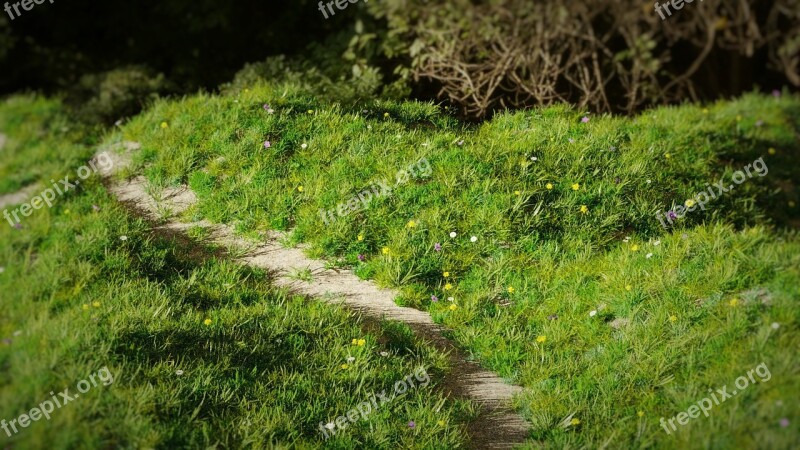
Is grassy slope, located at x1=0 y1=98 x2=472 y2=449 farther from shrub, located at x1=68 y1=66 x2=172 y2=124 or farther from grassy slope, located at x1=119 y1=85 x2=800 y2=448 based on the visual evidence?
shrub, located at x1=68 y1=66 x2=172 y2=124

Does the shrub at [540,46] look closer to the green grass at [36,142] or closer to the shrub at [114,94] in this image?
the shrub at [114,94]

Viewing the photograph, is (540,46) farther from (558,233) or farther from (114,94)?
(114,94)

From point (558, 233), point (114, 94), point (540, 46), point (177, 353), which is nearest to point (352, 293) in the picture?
point (177, 353)

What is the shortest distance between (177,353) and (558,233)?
2847 mm

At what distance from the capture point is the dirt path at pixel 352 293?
3.52 m

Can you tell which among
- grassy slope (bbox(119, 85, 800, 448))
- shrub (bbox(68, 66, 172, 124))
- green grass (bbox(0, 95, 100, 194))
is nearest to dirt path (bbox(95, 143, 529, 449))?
grassy slope (bbox(119, 85, 800, 448))

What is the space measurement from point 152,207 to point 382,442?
113 inches

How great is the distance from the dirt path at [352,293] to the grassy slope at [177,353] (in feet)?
0.45

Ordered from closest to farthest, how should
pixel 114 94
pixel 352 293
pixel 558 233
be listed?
pixel 352 293 → pixel 558 233 → pixel 114 94

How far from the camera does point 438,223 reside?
4664 mm

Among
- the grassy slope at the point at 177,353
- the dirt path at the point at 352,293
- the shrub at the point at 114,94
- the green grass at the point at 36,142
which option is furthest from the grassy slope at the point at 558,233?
the shrub at the point at 114,94

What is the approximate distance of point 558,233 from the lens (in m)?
4.71

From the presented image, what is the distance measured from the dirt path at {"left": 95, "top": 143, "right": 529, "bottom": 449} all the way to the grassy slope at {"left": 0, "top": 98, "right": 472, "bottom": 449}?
0.45ft

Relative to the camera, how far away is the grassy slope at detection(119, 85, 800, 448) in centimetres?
344
